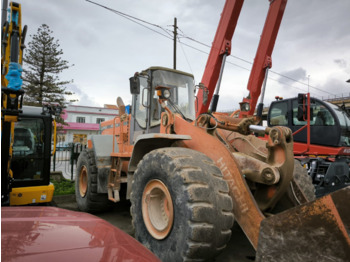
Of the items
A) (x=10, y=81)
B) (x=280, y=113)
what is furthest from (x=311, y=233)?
(x=280, y=113)

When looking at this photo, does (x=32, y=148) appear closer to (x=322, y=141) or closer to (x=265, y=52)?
(x=265, y=52)

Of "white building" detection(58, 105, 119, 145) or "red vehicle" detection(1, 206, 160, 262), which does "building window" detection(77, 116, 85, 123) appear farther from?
"red vehicle" detection(1, 206, 160, 262)

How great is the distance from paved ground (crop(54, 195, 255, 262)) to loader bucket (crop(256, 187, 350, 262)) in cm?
149

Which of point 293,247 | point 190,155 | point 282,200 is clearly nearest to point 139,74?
point 190,155

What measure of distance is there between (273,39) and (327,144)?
3.62 metres

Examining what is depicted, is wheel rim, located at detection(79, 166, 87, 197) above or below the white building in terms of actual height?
below

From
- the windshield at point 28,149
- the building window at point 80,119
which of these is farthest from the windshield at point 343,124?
the building window at point 80,119

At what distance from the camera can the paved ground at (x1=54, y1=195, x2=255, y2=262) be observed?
3770 mm

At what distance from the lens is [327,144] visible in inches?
281

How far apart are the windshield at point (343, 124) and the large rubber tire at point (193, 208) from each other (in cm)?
570

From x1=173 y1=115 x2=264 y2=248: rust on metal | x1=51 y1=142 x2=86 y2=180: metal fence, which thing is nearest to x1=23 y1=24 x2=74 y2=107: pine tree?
x1=51 y1=142 x2=86 y2=180: metal fence

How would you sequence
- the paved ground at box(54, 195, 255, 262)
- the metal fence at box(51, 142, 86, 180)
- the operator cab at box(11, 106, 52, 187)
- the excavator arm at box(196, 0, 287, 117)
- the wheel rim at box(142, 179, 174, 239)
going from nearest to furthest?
the wheel rim at box(142, 179, 174, 239), the paved ground at box(54, 195, 255, 262), the operator cab at box(11, 106, 52, 187), the excavator arm at box(196, 0, 287, 117), the metal fence at box(51, 142, 86, 180)

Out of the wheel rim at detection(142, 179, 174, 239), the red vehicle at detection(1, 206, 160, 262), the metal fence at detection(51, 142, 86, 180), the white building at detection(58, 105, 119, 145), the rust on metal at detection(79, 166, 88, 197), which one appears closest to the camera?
the red vehicle at detection(1, 206, 160, 262)

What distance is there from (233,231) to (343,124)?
15.5 feet
